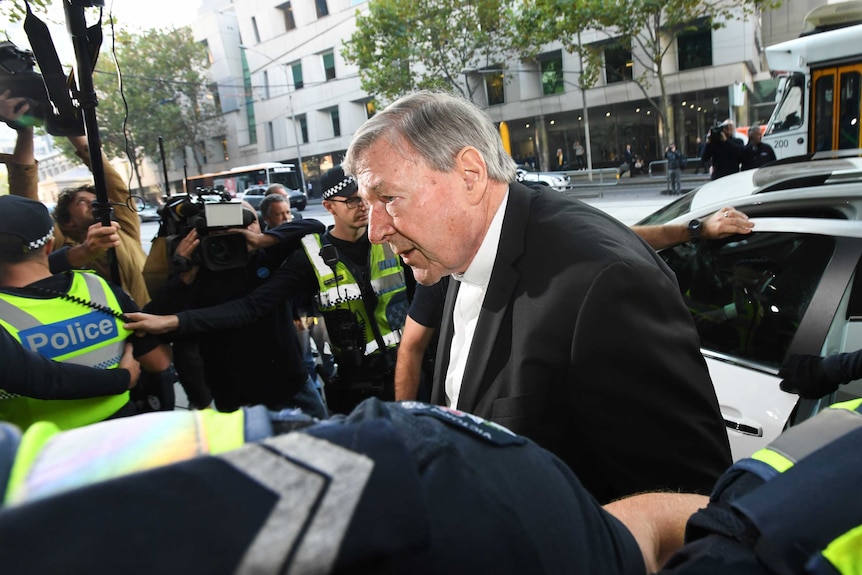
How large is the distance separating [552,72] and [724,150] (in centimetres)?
1802

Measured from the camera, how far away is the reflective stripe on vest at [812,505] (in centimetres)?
54

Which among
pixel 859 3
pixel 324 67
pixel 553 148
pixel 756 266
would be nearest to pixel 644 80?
pixel 553 148

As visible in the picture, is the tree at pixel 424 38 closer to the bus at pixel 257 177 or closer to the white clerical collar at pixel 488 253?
the bus at pixel 257 177

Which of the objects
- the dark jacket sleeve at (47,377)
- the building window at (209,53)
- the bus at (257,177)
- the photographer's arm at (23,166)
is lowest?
the dark jacket sleeve at (47,377)

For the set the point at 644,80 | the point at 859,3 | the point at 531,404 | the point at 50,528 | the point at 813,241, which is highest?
the point at 644,80

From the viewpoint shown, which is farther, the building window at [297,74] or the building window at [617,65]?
the building window at [297,74]

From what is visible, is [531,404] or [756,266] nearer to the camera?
[531,404]

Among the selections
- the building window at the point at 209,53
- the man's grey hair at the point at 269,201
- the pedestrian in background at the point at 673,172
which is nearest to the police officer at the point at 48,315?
the man's grey hair at the point at 269,201

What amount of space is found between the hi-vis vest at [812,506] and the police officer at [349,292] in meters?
2.19

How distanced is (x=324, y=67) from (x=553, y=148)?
13.7 meters

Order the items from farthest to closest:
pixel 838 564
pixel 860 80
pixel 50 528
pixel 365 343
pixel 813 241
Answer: pixel 860 80 < pixel 365 343 < pixel 813 241 < pixel 838 564 < pixel 50 528

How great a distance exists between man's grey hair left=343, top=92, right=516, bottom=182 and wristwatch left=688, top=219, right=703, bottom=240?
1.33 m

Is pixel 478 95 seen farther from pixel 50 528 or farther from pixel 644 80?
pixel 50 528

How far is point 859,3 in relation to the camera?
7.97 m
